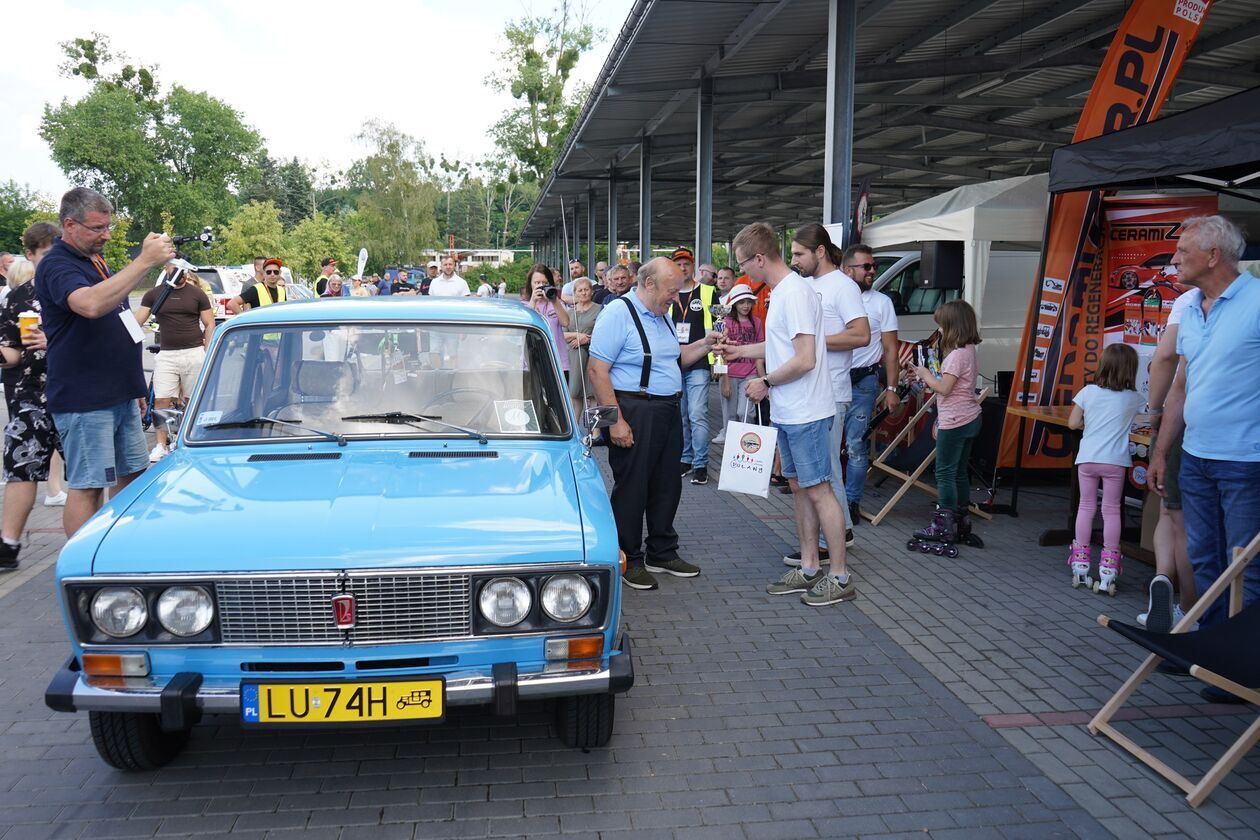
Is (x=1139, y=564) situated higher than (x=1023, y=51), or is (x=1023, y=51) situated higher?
(x=1023, y=51)

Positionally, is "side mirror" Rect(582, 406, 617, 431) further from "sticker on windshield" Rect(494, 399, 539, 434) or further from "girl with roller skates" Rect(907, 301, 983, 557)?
"girl with roller skates" Rect(907, 301, 983, 557)

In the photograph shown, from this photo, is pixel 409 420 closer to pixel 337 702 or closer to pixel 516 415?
pixel 516 415

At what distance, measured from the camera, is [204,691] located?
3174mm

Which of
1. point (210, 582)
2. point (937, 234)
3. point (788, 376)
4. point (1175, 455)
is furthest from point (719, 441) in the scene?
point (210, 582)

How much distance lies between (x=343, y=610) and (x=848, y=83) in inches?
355

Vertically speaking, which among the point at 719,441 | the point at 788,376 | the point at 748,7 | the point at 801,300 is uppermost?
the point at 748,7

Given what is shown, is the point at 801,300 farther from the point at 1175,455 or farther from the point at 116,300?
the point at 116,300

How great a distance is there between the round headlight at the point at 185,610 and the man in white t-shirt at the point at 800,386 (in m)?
3.26

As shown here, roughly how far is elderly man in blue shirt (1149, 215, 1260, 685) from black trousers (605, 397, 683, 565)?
112 inches

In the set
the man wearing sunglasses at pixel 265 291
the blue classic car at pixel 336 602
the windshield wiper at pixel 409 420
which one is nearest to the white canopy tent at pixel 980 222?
the windshield wiper at pixel 409 420

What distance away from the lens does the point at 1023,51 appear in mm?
13906

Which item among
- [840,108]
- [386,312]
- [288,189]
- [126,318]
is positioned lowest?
[126,318]

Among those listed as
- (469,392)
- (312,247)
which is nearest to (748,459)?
(469,392)

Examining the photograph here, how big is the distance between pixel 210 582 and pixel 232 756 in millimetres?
1084
